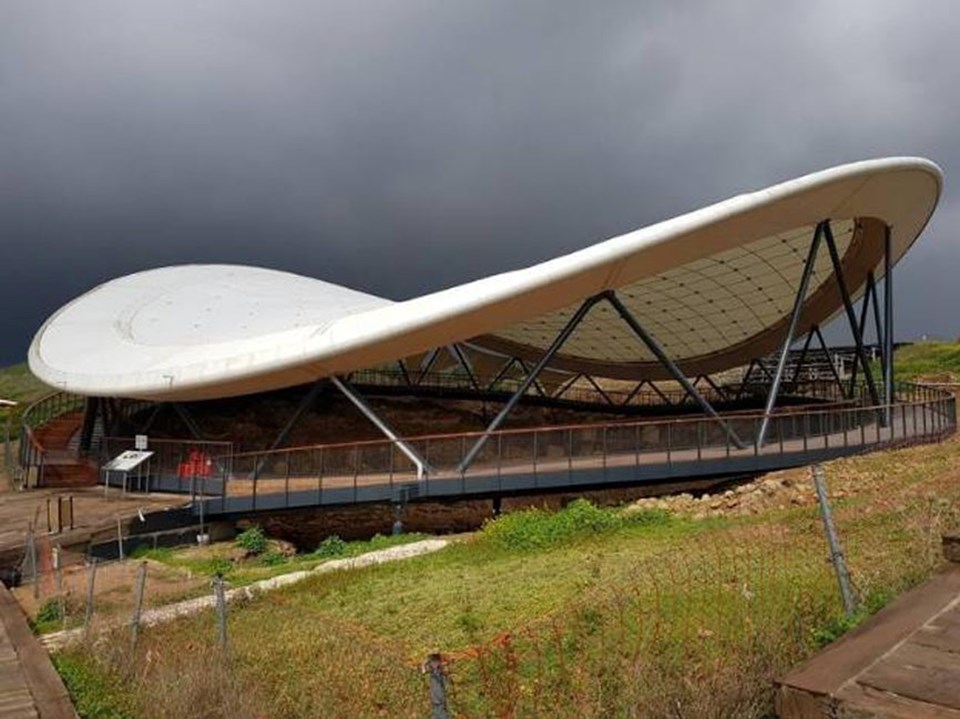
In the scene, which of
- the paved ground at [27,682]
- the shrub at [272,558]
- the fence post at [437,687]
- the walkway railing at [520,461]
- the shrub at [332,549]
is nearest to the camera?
the fence post at [437,687]

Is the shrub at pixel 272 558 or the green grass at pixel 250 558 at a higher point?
the green grass at pixel 250 558

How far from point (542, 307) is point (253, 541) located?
923 centimetres

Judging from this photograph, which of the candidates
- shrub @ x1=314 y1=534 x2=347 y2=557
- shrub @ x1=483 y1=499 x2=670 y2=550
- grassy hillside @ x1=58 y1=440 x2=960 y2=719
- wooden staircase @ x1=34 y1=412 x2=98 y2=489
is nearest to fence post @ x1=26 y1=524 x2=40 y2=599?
grassy hillside @ x1=58 y1=440 x2=960 y2=719

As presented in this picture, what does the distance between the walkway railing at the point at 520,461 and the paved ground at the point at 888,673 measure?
1345cm

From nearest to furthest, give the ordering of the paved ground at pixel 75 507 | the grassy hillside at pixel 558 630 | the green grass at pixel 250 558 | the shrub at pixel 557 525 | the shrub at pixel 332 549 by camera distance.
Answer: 1. the grassy hillside at pixel 558 630
2. the shrub at pixel 557 525
3. the green grass at pixel 250 558
4. the shrub at pixel 332 549
5. the paved ground at pixel 75 507

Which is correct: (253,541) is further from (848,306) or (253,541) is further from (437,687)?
(848,306)

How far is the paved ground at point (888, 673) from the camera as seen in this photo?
3.76 metres

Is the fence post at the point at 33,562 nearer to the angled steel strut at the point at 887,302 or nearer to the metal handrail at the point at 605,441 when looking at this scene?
the metal handrail at the point at 605,441

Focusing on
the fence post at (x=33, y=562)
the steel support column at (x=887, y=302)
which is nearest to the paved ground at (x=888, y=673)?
the fence post at (x=33, y=562)

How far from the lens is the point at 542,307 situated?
2025 centimetres

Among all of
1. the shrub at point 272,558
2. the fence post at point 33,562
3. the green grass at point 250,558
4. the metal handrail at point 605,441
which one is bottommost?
the shrub at point 272,558

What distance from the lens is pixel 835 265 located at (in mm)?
25203

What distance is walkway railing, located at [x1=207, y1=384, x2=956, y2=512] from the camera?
1848 cm

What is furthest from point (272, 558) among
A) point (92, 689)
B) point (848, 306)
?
point (848, 306)
